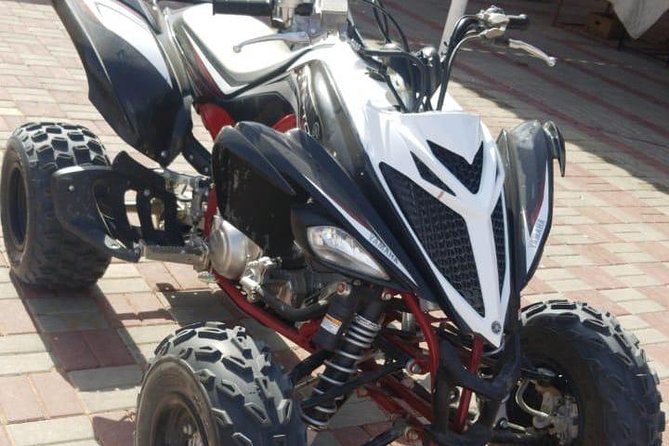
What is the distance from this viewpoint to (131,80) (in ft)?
11.7

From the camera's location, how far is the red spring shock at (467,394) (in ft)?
8.52

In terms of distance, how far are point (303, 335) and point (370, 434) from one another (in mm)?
647

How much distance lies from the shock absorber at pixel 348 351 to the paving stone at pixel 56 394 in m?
0.99

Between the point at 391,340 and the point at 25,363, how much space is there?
1413mm

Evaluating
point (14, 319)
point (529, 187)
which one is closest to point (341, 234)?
point (529, 187)

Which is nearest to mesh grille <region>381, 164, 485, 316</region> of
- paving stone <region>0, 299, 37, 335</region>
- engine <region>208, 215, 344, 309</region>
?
engine <region>208, 215, 344, 309</region>

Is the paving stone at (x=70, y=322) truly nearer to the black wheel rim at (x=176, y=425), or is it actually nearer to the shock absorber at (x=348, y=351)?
the black wheel rim at (x=176, y=425)

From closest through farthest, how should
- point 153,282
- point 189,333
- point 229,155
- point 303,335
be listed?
point 189,333 → point 229,155 → point 303,335 → point 153,282

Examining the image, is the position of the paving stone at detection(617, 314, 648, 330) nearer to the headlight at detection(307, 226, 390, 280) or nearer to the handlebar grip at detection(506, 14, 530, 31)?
the handlebar grip at detection(506, 14, 530, 31)

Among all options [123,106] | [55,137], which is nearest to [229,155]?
[123,106]

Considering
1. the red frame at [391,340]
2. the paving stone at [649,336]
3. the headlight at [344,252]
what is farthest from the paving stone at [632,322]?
the headlight at [344,252]

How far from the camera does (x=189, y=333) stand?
2580 millimetres

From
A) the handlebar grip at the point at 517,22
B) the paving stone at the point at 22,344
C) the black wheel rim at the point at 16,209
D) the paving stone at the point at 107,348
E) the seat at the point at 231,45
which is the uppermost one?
the handlebar grip at the point at 517,22

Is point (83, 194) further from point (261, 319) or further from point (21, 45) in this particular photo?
point (21, 45)
